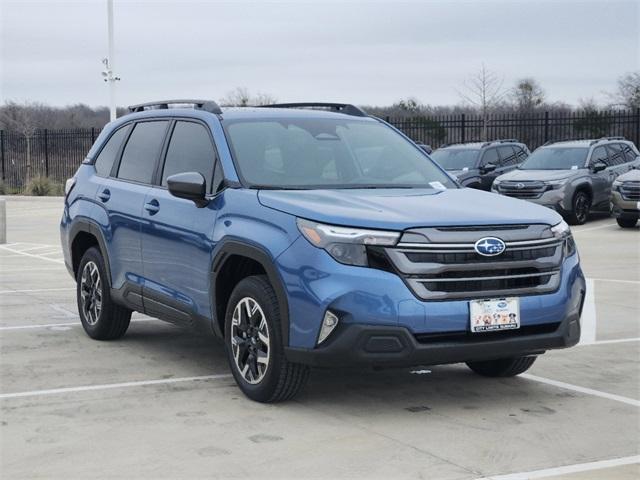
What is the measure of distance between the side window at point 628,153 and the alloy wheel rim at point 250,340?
19.3m

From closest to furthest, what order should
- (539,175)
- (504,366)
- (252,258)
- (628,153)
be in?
(252,258) < (504,366) < (539,175) < (628,153)

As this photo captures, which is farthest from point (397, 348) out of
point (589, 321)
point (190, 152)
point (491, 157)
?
point (491, 157)

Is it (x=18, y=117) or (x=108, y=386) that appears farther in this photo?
(x=18, y=117)

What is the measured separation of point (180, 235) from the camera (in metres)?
7.08

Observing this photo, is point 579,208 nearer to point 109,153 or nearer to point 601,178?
point 601,178

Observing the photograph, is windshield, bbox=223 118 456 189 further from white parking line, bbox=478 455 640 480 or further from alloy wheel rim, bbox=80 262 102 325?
white parking line, bbox=478 455 640 480

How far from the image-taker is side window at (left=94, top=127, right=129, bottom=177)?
867cm

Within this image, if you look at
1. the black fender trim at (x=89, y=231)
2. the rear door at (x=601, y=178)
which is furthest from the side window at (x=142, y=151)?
the rear door at (x=601, y=178)

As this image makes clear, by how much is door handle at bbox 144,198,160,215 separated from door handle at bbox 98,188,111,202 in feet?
2.64

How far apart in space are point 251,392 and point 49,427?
3.98 ft

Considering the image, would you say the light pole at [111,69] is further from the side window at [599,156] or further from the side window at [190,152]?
the side window at [190,152]

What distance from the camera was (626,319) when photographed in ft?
31.9

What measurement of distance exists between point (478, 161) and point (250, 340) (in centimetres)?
1924

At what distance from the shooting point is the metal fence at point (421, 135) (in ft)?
116
